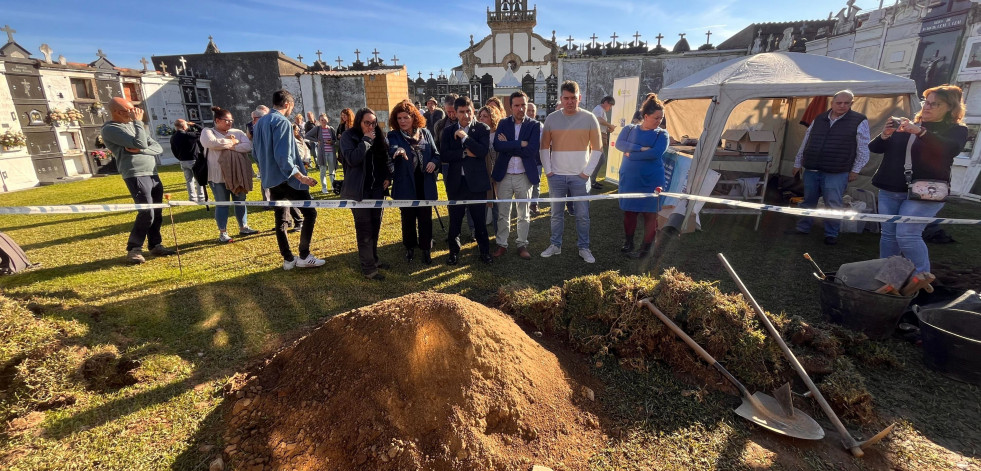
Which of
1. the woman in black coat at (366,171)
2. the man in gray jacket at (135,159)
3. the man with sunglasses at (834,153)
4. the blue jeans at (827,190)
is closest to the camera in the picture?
the woman in black coat at (366,171)

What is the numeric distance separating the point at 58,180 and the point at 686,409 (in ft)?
58.1

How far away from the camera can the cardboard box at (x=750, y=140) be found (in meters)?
7.02

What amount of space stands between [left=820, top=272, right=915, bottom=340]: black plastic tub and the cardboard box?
432 centimetres

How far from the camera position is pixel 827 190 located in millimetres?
5586

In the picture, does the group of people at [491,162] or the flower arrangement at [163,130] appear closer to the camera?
the group of people at [491,162]

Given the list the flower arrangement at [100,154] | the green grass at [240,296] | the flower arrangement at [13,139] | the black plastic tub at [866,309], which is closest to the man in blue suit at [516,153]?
the green grass at [240,296]

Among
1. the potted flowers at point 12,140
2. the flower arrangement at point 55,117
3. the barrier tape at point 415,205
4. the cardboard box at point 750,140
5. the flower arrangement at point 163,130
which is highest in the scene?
the flower arrangement at point 55,117

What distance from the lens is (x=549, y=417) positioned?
8.02 feet

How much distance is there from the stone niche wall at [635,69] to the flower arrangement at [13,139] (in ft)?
63.2

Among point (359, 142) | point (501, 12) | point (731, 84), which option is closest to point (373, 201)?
point (359, 142)

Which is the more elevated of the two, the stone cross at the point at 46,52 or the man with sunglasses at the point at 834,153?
the stone cross at the point at 46,52

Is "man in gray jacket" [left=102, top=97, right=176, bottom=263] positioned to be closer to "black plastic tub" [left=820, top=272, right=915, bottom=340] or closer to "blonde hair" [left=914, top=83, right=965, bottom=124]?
"black plastic tub" [left=820, top=272, right=915, bottom=340]

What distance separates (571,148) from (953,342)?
3.48m

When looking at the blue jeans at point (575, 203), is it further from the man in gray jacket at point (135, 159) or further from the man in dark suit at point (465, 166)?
the man in gray jacket at point (135, 159)
